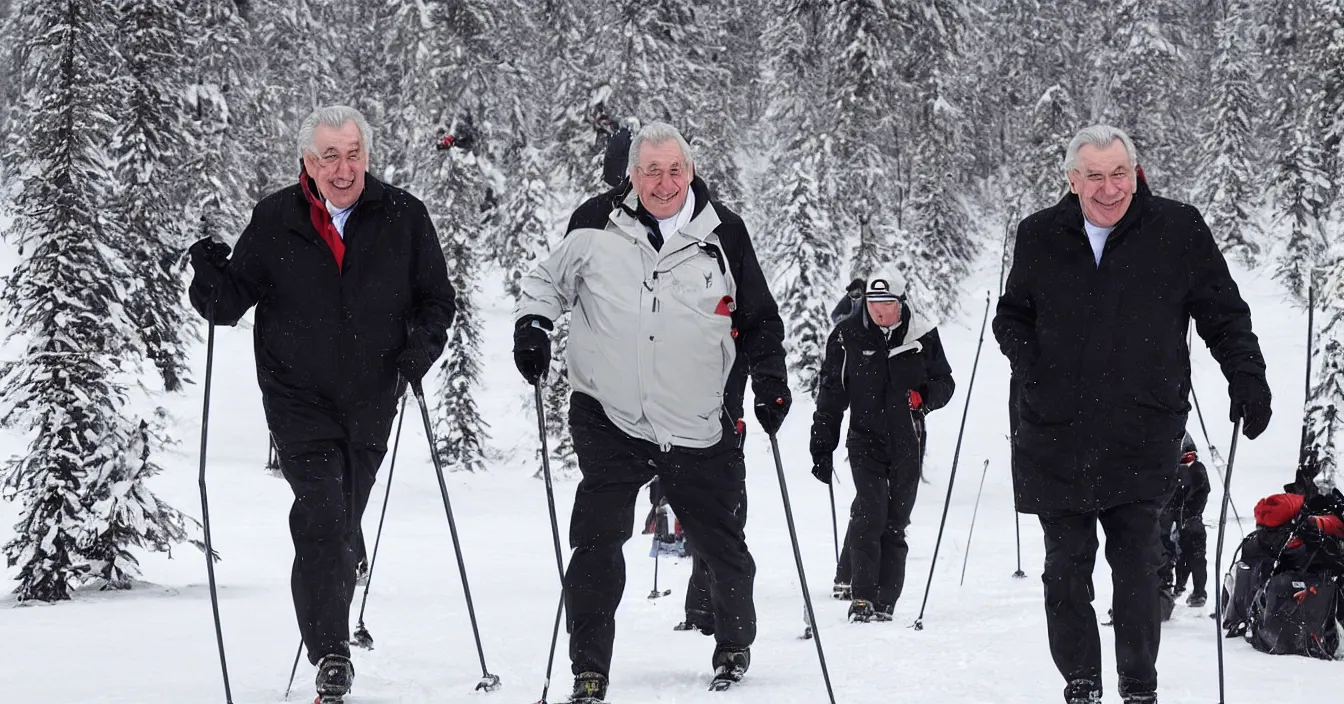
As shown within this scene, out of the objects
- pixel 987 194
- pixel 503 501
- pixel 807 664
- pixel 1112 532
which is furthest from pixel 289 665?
pixel 987 194

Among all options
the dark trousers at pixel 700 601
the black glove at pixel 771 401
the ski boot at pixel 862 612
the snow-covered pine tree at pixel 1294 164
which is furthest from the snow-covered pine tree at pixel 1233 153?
the black glove at pixel 771 401

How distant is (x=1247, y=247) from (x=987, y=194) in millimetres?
10506

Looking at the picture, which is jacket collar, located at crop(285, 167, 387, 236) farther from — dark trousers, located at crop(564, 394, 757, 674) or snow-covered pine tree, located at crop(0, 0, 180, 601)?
snow-covered pine tree, located at crop(0, 0, 180, 601)

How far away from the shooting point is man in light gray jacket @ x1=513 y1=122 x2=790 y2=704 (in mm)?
4680

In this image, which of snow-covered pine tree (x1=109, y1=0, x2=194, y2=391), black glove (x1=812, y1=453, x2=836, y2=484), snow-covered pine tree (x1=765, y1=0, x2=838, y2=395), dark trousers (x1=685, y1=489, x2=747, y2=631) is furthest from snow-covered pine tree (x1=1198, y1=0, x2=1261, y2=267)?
dark trousers (x1=685, y1=489, x2=747, y2=631)

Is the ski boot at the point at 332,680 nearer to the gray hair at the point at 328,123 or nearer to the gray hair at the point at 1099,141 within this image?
the gray hair at the point at 328,123

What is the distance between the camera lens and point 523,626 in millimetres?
7660

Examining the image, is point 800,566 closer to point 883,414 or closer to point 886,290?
point 883,414

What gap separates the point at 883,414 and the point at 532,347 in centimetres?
383

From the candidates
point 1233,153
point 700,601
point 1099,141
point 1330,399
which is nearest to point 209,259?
point 1099,141

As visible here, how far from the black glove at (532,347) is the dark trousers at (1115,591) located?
1.85 metres

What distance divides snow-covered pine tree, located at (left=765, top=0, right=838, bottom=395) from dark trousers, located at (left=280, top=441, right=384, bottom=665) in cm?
2098

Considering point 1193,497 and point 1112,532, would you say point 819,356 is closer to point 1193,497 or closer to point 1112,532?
point 1193,497

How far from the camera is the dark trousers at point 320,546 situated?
4.49 m
